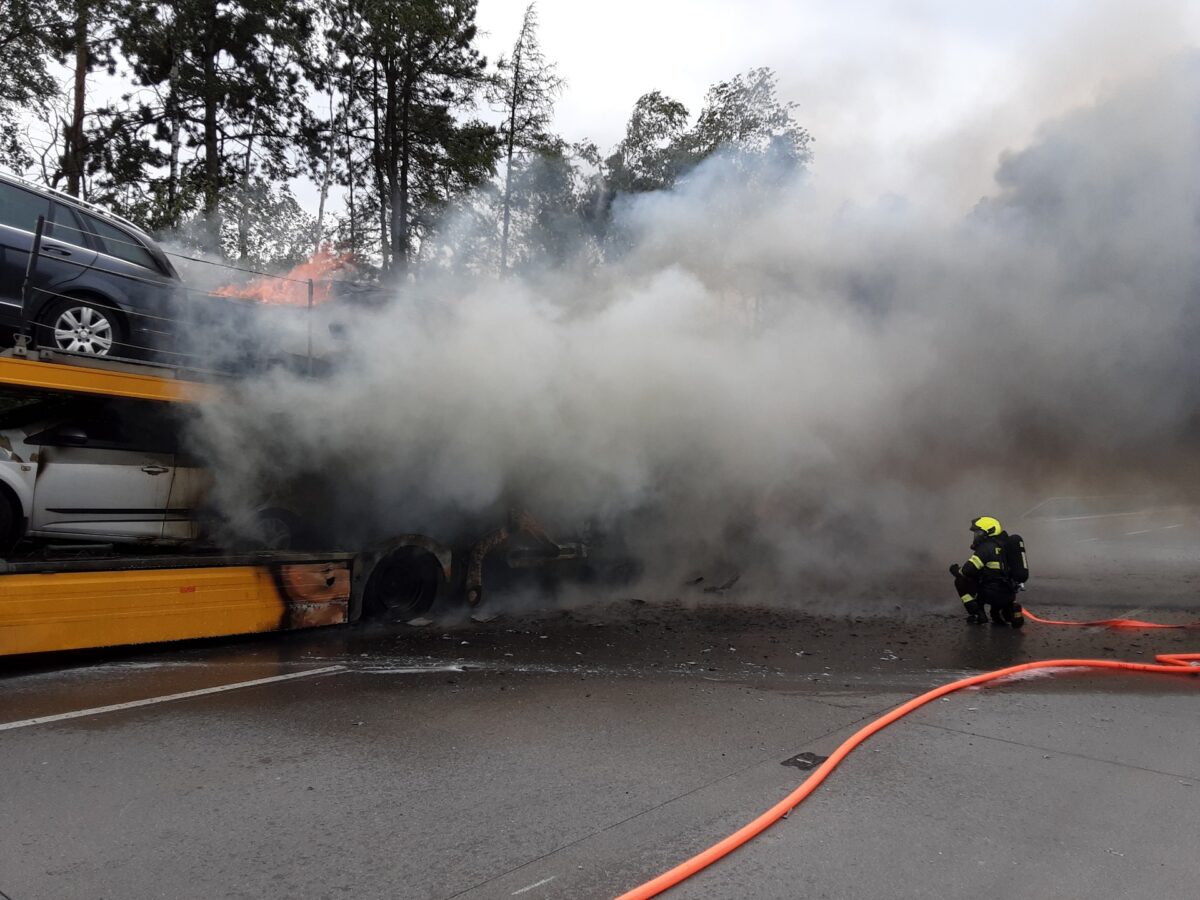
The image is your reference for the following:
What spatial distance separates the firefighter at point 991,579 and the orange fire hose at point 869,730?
1.87 ft

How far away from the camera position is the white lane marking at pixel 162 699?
4.17m

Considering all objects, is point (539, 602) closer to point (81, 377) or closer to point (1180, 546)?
point (81, 377)

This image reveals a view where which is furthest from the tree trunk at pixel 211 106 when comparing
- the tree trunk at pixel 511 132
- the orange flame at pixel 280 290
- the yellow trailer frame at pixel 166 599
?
the yellow trailer frame at pixel 166 599

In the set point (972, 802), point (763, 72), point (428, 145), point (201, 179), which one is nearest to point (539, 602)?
point (972, 802)

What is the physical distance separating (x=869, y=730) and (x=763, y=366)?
14.9 feet

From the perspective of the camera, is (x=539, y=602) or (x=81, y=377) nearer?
(x=81, y=377)

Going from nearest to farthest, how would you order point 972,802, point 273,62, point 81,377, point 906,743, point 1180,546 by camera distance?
point 972,802 < point 906,743 < point 81,377 < point 1180,546 < point 273,62

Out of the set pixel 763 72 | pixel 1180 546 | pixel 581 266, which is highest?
pixel 763 72

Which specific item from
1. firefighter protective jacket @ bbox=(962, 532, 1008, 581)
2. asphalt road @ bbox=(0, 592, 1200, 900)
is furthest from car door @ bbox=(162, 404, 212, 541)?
firefighter protective jacket @ bbox=(962, 532, 1008, 581)

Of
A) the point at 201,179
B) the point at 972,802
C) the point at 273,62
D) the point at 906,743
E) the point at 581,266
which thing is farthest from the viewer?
the point at 273,62

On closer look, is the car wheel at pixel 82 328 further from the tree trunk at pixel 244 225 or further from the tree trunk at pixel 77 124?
the tree trunk at pixel 77 124

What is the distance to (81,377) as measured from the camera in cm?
541

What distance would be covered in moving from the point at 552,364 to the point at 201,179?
1298cm

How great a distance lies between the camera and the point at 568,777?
358 cm
